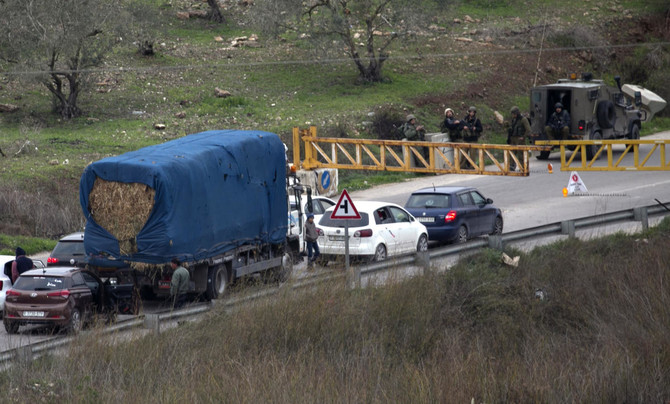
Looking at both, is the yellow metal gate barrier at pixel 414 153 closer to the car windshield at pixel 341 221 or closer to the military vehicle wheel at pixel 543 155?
the car windshield at pixel 341 221

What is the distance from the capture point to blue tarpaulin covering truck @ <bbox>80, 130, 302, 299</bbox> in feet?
54.5

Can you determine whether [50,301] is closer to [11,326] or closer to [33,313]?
[33,313]

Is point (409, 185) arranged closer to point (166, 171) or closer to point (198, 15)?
point (166, 171)

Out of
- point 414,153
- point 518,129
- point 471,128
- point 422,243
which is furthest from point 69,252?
point 518,129

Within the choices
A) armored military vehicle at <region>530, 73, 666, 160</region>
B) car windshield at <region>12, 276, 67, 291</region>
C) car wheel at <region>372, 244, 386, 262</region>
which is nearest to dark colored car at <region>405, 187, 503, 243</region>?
car wheel at <region>372, 244, 386, 262</region>

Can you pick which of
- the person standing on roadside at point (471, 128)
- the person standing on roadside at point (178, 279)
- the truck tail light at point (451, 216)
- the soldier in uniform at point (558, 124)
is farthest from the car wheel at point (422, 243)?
the soldier in uniform at point (558, 124)

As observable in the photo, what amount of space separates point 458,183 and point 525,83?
15.1 m

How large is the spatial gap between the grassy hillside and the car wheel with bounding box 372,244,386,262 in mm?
9802

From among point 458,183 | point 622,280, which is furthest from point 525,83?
point 622,280

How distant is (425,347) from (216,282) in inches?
182

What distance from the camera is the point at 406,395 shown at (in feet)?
39.8

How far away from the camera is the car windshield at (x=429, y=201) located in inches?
910

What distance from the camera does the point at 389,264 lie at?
17453mm

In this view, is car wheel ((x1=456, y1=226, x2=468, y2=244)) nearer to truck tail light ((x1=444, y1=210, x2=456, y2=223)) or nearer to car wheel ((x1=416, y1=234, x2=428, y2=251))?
truck tail light ((x1=444, y1=210, x2=456, y2=223))
